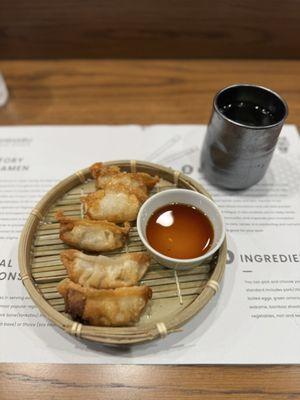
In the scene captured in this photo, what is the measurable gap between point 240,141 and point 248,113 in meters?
0.19

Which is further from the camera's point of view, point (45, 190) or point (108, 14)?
point (108, 14)

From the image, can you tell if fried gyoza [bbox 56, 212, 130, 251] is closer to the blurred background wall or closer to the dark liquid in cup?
the dark liquid in cup

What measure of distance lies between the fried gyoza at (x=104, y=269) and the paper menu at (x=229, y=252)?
0.20 meters

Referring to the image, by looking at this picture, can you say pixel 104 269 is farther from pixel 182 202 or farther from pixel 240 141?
pixel 240 141

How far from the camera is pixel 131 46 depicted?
6.63ft

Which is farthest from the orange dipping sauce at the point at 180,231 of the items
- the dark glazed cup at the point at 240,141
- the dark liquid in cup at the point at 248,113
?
the dark liquid in cup at the point at 248,113

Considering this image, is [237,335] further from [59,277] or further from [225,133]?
[225,133]

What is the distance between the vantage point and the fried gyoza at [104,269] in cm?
108

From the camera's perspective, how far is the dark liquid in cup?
54.4 inches

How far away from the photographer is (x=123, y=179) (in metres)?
1.30

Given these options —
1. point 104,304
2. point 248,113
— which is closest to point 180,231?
point 104,304

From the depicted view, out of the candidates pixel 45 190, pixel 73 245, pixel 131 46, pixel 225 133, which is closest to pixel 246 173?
pixel 225 133

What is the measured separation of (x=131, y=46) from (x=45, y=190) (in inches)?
42.4

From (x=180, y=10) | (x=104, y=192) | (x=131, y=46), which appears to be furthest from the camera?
(x=131, y=46)
